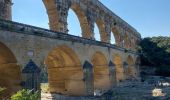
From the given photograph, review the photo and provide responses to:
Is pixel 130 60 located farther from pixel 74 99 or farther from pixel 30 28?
pixel 30 28

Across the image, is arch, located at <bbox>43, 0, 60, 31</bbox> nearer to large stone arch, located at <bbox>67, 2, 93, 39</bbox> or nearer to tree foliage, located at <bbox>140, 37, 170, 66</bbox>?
large stone arch, located at <bbox>67, 2, 93, 39</bbox>

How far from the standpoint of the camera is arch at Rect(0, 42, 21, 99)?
1278cm

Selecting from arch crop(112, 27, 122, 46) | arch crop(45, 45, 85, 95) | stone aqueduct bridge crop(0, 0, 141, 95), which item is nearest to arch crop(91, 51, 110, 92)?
stone aqueduct bridge crop(0, 0, 141, 95)

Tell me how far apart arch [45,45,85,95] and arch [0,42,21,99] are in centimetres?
555

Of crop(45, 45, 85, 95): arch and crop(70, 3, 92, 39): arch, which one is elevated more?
crop(70, 3, 92, 39): arch

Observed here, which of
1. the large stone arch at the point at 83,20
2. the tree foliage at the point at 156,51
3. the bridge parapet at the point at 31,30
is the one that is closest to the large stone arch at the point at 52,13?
the bridge parapet at the point at 31,30

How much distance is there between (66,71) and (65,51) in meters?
1.94

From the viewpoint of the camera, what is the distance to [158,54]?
140 ft

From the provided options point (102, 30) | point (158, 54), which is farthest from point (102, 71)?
point (158, 54)

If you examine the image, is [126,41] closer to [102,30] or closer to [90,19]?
[102,30]

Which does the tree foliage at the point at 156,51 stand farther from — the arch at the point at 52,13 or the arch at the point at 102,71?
the arch at the point at 52,13

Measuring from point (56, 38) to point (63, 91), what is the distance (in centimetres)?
564

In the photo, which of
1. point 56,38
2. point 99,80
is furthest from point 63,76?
point 99,80

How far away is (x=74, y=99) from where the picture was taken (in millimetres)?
18500
